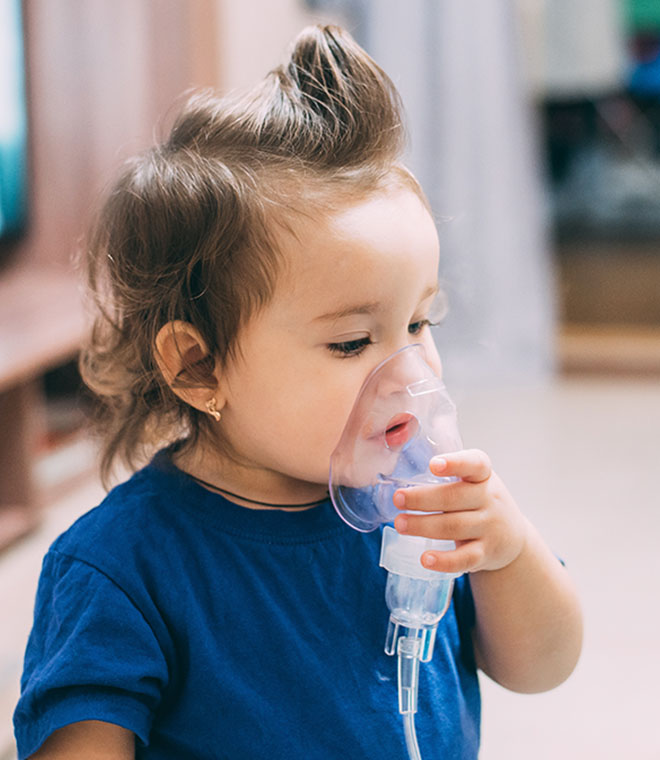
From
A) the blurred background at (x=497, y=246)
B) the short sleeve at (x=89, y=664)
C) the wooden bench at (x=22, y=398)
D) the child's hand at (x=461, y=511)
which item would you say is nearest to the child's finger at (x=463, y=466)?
the child's hand at (x=461, y=511)

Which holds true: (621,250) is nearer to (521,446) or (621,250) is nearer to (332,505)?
(521,446)

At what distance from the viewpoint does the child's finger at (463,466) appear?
0.64 m

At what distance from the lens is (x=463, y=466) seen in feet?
2.11

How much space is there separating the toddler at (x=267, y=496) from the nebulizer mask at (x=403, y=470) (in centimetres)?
1

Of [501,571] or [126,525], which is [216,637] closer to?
[126,525]

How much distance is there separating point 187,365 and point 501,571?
262 mm

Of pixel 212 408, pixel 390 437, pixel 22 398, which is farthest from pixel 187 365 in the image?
pixel 22 398

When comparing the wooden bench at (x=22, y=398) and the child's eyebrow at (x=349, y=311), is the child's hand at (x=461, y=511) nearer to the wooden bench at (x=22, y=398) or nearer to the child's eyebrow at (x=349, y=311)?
the child's eyebrow at (x=349, y=311)

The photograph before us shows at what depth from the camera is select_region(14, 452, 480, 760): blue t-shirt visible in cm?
63

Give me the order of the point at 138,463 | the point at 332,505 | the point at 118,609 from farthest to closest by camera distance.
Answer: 1. the point at 138,463
2. the point at 332,505
3. the point at 118,609

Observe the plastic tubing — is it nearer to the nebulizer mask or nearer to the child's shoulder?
the nebulizer mask

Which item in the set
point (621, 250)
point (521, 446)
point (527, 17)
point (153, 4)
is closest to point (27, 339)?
point (153, 4)

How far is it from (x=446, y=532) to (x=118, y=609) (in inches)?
8.2

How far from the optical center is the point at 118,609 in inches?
25.2
